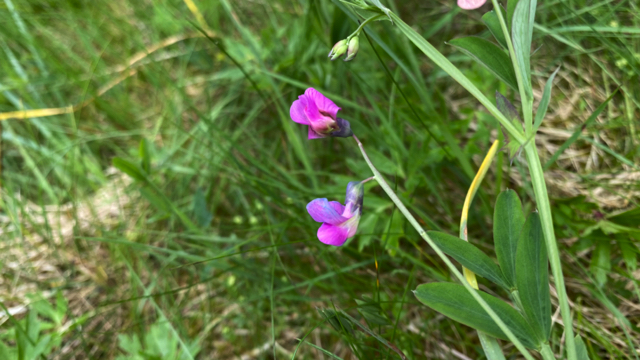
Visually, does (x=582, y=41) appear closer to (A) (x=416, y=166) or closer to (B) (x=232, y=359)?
(A) (x=416, y=166)

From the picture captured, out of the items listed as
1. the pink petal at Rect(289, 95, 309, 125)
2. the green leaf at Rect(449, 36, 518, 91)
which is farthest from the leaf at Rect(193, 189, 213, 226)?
the green leaf at Rect(449, 36, 518, 91)

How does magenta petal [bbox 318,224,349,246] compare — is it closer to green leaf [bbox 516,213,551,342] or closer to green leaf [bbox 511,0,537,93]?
green leaf [bbox 516,213,551,342]

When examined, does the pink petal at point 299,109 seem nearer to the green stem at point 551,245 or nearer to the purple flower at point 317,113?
the purple flower at point 317,113

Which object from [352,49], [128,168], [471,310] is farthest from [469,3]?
[128,168]

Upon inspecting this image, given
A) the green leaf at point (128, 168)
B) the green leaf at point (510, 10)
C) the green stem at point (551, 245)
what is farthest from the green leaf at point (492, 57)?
the green leaf at point (128, 168)

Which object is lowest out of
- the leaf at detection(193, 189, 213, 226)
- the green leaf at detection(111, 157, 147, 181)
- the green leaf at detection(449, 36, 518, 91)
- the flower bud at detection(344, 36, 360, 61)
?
the leaf at detection(193, 189, 213, 226)
